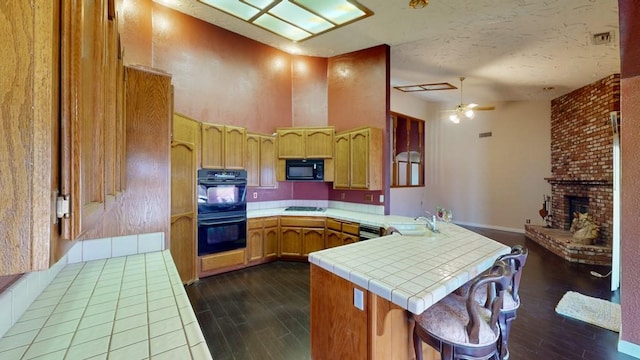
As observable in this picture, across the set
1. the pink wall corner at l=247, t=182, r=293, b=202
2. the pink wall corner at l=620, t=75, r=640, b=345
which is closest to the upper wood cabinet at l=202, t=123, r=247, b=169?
the pink wall corner at l=247, t=182, r=293, b=202

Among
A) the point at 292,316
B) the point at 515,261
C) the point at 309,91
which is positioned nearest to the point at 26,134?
the point at 515,261

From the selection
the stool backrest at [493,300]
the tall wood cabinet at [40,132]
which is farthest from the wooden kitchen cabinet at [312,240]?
the tall wood cabinet at [40,132]

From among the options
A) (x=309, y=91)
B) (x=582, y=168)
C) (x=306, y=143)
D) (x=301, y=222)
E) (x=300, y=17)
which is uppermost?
(x=300, y=17)

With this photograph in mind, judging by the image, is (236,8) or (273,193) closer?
(236,8)

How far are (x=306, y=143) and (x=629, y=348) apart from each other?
4.11 metres

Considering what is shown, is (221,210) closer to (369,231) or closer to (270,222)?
(270,222)

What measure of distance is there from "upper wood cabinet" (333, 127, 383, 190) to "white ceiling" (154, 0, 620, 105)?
143 centimetres

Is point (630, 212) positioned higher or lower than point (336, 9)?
lower

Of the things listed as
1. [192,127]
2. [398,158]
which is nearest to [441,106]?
[398,158]

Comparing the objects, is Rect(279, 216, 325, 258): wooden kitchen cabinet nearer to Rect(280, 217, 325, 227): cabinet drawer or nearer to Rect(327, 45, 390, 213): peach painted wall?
Rect(280, 217, 325, 227): cabinet drawer

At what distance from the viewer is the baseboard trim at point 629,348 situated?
211 centimetres

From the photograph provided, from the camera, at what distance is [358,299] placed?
151 centimetres

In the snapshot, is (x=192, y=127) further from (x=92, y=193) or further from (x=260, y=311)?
(x=92, y=193)

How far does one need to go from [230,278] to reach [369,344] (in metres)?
2.59
